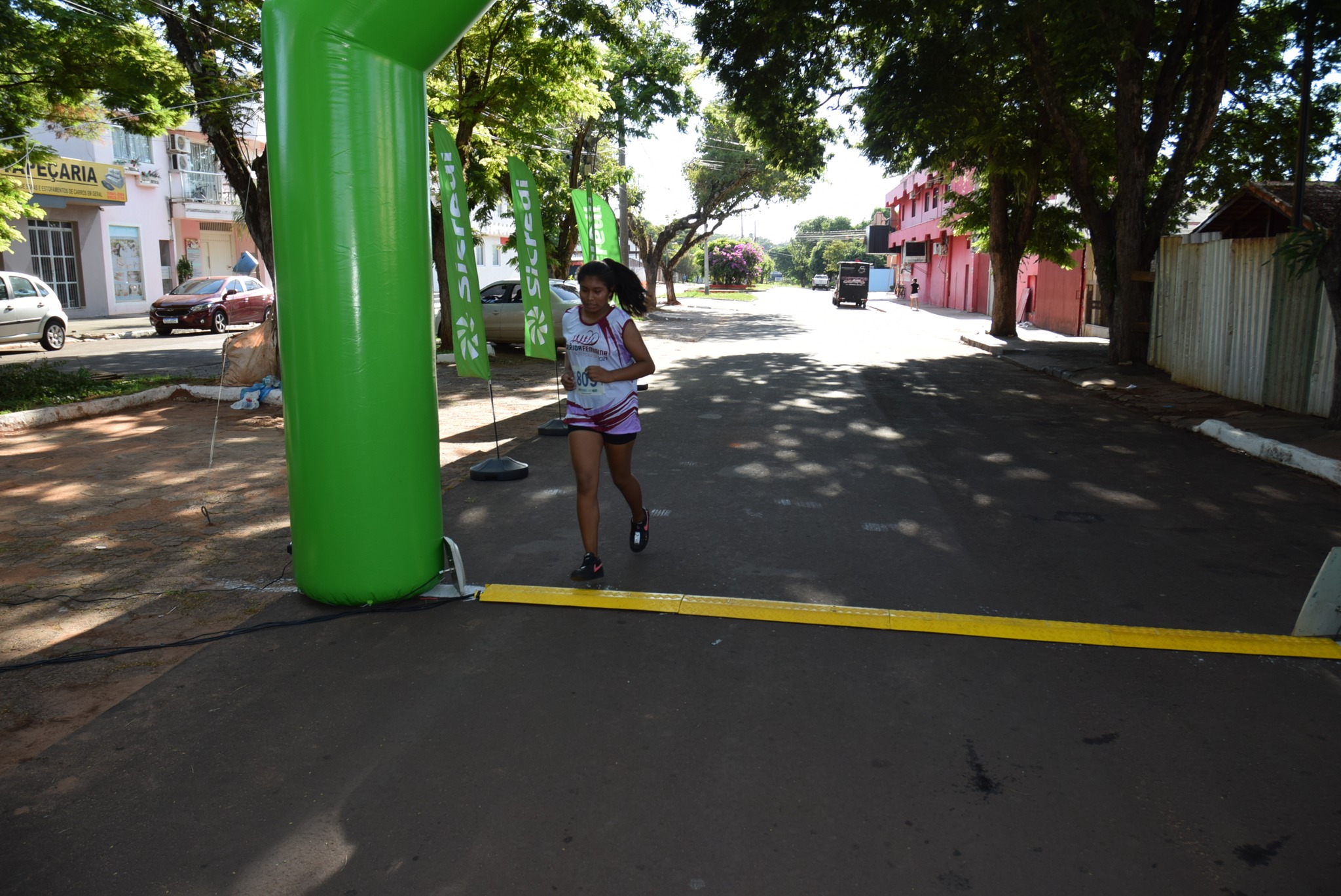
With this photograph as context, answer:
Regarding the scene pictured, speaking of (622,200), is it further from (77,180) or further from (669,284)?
(77,180)

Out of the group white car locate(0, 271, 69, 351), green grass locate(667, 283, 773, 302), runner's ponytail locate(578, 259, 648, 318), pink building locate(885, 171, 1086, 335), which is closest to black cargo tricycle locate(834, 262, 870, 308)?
pink building locate(885, 171, 1086, 335)

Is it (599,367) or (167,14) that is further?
(167,14)

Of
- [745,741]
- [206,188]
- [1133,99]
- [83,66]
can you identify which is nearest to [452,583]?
[745,741]

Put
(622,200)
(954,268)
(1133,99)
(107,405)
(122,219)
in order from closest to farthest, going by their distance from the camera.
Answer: (107,405), (1133,99), (122,219), (622,200), (954,268)

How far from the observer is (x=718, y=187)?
43.3 metres

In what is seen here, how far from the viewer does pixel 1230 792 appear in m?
3.13

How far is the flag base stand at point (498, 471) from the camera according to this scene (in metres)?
7.85

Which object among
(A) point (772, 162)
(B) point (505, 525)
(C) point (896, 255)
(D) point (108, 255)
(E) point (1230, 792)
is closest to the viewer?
(E) point (1230, 792)

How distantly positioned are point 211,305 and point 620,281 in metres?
21.9

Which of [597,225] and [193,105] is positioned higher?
[193,105]

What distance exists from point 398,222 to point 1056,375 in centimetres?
1487

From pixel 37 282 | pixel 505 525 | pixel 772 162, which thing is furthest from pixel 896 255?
pixel 505 525

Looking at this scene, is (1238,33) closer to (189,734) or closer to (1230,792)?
(1230,792)

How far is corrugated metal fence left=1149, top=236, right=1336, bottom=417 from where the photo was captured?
10.8m
